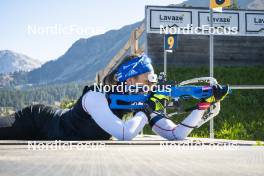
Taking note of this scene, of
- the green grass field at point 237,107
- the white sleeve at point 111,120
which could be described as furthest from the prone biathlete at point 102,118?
the green grass field at point 237,107

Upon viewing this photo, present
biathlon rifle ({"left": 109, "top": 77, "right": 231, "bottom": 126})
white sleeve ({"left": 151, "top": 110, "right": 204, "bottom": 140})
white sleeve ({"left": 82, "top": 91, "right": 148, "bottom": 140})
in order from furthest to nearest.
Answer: white sleeve ({"left": 151, "top": 110, "right": 204, "bottom": 140}), biathlon rifle ({"left": 109, "top": 77, "right": 231, "bottom": 126}), white sleeve ({"left": 82, "top": 91, "right": 148, "bottom": 140})

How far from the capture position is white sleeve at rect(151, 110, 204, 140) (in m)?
4.02

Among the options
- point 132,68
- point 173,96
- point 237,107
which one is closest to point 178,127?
point 173,96

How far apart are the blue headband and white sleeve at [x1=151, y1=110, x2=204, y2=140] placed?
0.53 m

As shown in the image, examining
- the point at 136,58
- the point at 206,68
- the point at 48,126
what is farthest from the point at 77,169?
the point at 206,68

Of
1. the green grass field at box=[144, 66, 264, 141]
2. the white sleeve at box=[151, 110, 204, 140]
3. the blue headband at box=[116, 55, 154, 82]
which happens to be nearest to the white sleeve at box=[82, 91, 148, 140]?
the blue headband at box=[116, 55, 154, 82]

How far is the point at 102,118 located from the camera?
12.3 feet

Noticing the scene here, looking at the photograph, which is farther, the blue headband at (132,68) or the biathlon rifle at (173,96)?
the blue headband at (132,68)

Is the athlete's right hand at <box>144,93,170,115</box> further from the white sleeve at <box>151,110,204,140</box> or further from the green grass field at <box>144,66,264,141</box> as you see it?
the green grass field at <box>144,66,264,141</box>

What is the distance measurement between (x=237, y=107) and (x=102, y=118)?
9367mm

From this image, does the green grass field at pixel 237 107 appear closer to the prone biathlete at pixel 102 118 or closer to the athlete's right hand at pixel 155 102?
the prone biathlete at pixel 102 118

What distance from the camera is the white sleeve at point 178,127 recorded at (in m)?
4.02

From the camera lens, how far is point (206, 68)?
16.0m

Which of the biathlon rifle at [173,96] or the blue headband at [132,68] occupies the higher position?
the blue headband at [132,68]
